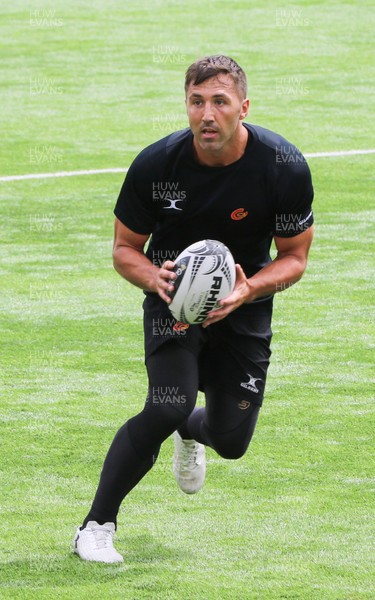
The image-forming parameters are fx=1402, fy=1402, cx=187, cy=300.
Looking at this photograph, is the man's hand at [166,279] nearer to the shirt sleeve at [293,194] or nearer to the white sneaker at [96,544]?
the shirt sleeve at [293,194]

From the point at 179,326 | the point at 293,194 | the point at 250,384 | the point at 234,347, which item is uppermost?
the point at 293,194

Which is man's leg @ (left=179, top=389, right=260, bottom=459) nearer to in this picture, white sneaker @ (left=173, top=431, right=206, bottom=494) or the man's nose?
white sneaker @ (left=173, top=431, right=206, bottom=494)

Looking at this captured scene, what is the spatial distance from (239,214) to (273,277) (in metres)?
0.32

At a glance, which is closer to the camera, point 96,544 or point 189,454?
point 96,544

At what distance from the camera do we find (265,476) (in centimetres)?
734

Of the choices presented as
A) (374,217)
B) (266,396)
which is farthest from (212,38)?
(266,396)

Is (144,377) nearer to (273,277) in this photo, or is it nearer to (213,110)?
(273,277)

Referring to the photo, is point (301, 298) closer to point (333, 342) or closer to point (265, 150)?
point (333, 342)

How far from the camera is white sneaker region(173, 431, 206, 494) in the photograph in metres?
6.91

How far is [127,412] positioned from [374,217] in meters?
5.91

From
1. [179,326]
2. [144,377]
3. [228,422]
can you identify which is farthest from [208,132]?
[144,377]

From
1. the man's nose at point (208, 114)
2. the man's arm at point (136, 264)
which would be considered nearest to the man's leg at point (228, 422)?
the man's arm at point (136, 264)

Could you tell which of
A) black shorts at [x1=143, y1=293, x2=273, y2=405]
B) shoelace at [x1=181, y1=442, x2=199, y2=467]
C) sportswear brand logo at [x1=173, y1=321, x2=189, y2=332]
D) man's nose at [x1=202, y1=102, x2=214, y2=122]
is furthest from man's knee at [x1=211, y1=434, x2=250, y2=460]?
man's nose at [x1=202, y1=102, x2=214, y2=122]

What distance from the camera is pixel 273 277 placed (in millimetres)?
6203
